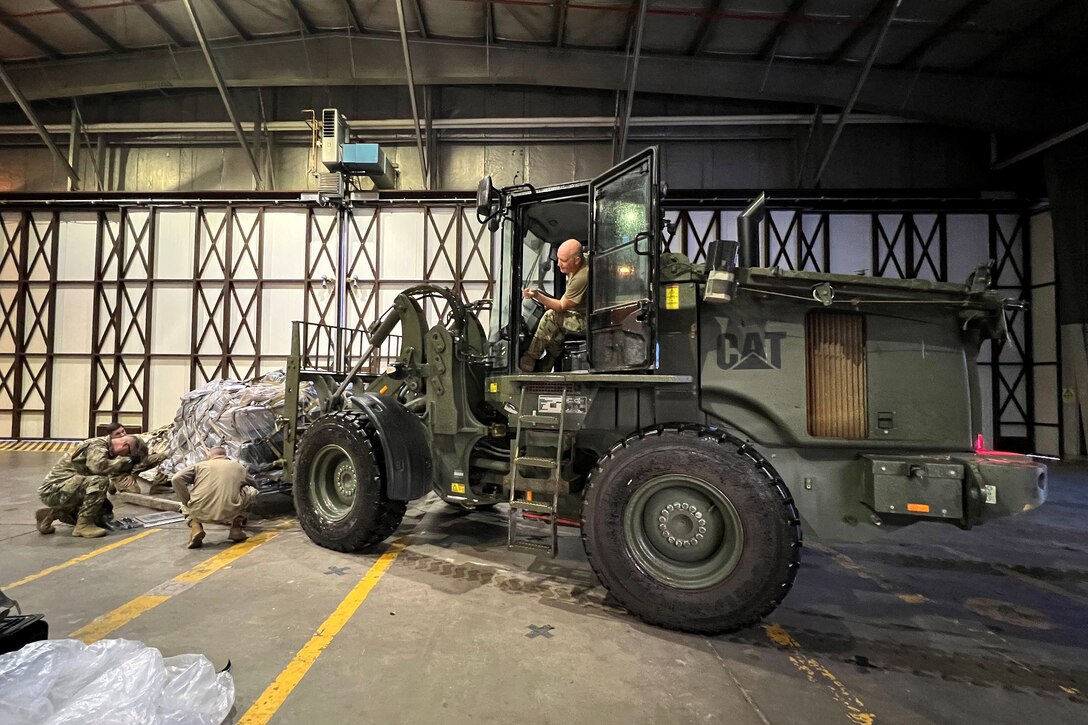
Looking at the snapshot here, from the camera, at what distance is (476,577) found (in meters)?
4.07

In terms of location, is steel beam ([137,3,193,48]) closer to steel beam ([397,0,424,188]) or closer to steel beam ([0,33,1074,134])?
steel beam ([0,33,1074,134])

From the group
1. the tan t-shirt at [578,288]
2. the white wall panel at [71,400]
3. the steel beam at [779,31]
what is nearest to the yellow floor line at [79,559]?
the tan t-shirt at [578,288]

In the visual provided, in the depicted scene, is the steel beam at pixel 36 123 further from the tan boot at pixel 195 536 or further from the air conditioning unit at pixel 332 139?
the tan boot at pixel 195 536

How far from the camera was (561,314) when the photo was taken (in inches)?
170

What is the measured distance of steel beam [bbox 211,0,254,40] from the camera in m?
10.3

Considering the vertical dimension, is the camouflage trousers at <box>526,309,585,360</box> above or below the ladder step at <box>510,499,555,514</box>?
above

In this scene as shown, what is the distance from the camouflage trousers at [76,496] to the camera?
516cm

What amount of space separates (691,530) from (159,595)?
3.96 metres

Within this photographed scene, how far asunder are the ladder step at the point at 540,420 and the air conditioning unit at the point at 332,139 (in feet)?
32.1

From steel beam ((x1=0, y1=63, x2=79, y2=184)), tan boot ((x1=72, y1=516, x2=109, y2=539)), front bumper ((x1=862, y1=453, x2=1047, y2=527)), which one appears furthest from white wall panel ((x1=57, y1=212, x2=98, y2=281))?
front bumper ((x1=862, y1=453, x2=1047, y2=527))

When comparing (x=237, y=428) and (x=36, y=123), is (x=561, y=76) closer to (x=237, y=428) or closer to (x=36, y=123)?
(x=237, y=428)

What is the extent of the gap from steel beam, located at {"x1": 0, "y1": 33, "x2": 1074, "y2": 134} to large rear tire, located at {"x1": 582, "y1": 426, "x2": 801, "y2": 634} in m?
10.5

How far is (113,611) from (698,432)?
424cm

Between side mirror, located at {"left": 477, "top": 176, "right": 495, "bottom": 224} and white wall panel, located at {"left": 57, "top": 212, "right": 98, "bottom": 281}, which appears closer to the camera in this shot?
side mirror, located at {"left": 477, "top": 176, "right": 495, "bottom": 224}
